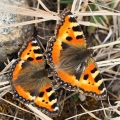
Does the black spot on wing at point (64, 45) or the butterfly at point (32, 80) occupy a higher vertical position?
the black spot on wing at point (64, 45)

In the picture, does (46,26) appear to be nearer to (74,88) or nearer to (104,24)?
(104,24)

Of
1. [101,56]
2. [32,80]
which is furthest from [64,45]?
[101,56]

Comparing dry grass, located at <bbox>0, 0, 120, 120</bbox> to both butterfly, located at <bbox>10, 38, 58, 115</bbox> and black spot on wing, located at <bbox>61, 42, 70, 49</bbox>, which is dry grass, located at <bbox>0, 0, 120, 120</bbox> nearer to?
butterfly, located at <bbox>10, 38, 58, 115</bbox>

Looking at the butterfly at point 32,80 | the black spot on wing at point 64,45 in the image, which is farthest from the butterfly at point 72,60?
the butterfly at point 32,80

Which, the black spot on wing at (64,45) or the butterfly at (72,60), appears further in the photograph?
the black spot on wing at (64,45)

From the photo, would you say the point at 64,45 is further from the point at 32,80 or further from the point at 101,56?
the point at 101,56

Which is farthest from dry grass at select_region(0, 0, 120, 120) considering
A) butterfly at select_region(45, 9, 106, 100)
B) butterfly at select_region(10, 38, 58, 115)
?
butterfly at select_region(45, 9, 106, 100)

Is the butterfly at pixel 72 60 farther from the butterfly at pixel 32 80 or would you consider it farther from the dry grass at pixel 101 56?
the dry grass at pixel 101 56
